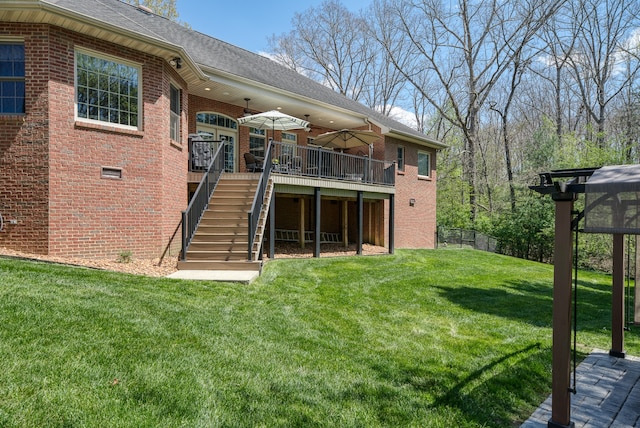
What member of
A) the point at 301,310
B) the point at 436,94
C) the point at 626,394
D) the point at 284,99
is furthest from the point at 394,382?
the point at 436,94

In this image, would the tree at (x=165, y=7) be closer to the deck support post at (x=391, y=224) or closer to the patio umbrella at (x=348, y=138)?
the patio umbrella at (x=348, y=138)

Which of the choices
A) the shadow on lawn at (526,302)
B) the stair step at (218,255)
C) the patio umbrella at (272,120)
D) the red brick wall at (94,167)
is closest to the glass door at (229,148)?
the patio umbrella at (272,120)

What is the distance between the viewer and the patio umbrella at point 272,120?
1181cm

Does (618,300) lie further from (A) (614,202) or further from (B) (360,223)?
(B) (360,223)

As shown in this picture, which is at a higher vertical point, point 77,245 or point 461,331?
point 77,245

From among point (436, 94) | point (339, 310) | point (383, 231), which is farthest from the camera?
point (436, 94)

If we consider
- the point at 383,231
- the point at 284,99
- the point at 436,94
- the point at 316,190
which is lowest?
the point at 383,231

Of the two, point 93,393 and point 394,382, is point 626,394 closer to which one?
point 394,382

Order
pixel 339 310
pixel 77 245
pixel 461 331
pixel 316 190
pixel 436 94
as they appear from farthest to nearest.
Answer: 1. pixel 436 94
2. pixel 316 190
3. pixel 77 245
4. pixel 339 310
5. pixel 461 331

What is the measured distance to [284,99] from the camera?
533 inches

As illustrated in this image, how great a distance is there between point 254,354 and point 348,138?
11.6 metres

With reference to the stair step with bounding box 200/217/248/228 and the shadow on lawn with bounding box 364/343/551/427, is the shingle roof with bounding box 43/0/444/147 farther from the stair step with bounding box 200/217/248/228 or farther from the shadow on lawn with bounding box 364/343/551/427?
the shadow on lawn with bounding box 364/343/551/427

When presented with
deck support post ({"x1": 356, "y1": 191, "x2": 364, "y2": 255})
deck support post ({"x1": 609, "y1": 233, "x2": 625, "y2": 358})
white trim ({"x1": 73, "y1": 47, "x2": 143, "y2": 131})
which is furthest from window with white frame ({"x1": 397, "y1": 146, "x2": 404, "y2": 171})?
deck support post ({"x1": 609, "y1": 233, "x2": 625, "y2": 358})

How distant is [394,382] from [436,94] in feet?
104
